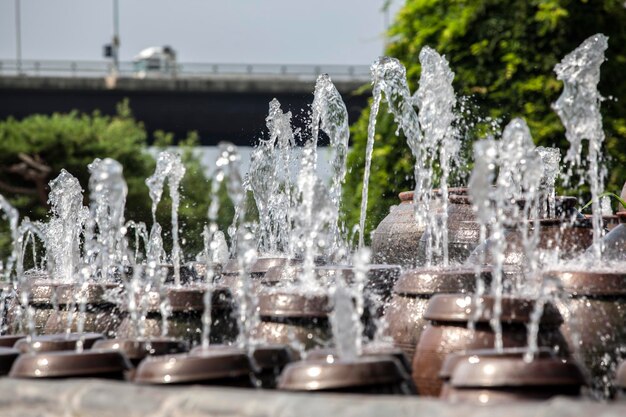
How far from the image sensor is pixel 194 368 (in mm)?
4328

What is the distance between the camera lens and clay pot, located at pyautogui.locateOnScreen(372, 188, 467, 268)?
30.3 ft

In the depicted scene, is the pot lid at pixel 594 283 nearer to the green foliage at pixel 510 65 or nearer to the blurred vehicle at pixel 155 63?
the green foliage at pixel 510 65

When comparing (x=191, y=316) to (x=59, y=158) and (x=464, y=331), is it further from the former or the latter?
(x=59, y=158)

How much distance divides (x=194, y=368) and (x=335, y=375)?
21.0 inches

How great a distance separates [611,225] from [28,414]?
5599 mm

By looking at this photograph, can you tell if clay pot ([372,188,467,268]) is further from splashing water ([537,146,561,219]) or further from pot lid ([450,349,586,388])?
pot lid ([450,349,586,388])

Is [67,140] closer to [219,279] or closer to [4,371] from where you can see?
[219,279]

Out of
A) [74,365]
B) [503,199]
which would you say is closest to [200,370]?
[74,365]

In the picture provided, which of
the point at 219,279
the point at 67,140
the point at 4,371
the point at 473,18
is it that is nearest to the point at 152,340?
the point at 4,371

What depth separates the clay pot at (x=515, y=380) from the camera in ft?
12.8

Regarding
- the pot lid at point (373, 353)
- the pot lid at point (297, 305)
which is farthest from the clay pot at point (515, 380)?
the pot lid at point (297, 305)

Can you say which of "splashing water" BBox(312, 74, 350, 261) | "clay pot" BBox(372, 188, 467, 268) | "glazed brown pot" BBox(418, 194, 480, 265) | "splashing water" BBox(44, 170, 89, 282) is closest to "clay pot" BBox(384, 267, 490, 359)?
"glazed brown pot" BBox(418, 194, 480, 265)

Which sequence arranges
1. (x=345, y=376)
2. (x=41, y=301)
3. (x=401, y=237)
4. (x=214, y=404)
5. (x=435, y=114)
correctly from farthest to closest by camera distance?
(x=401, y=237) → (x=435, y=114) → (x=41, y=301) → (x=345, y=376) → (x=214, y=404)

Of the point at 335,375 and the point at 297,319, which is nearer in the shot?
the point at 335,375
